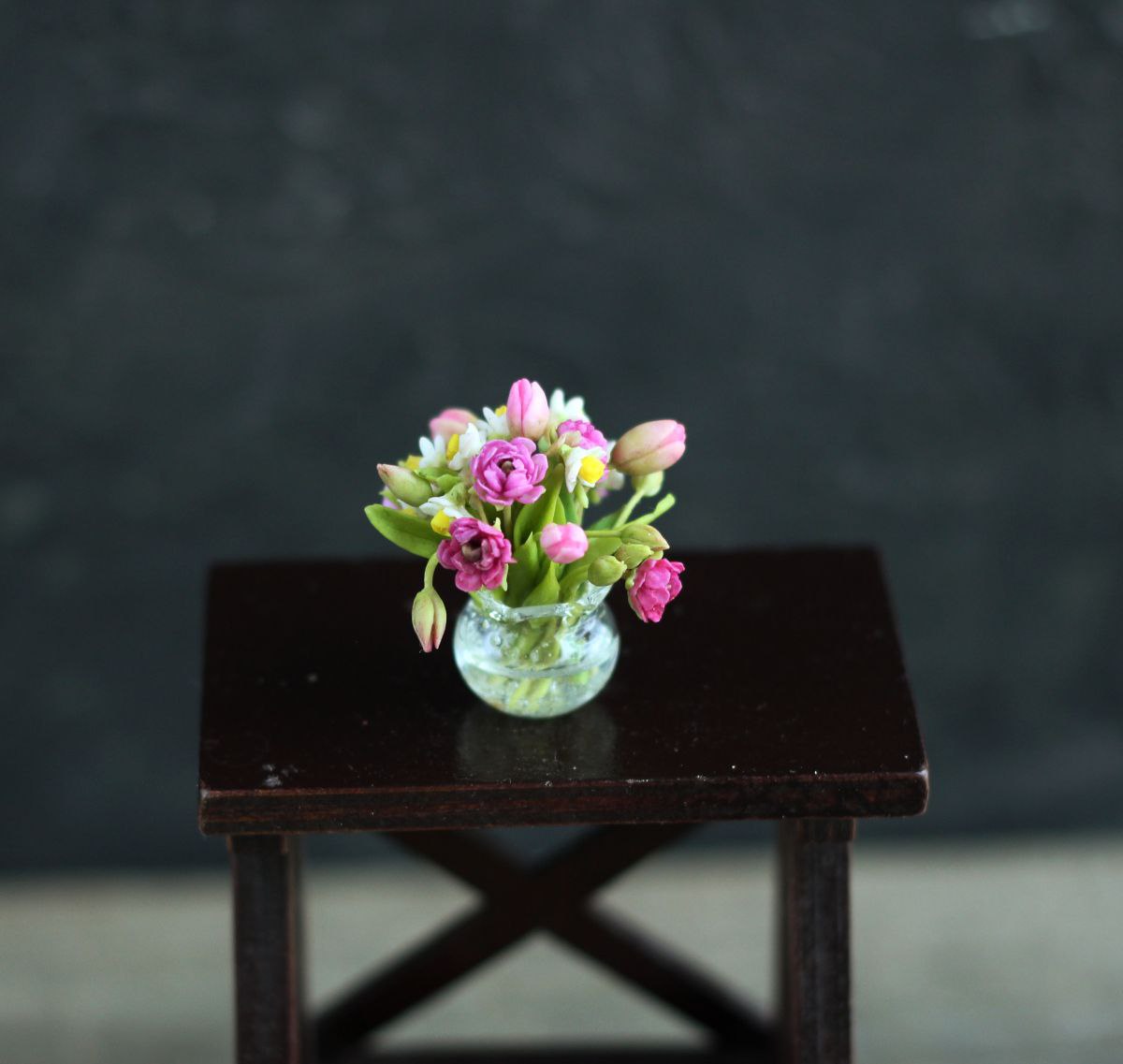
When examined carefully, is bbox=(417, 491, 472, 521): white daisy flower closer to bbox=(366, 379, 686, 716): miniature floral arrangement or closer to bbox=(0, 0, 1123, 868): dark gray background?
bbox=(366, 379, 686, 716): miniature floral arrangement

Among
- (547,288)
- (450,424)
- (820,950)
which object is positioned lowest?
(820,950)

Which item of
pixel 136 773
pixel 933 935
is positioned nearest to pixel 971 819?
pixel 933 935

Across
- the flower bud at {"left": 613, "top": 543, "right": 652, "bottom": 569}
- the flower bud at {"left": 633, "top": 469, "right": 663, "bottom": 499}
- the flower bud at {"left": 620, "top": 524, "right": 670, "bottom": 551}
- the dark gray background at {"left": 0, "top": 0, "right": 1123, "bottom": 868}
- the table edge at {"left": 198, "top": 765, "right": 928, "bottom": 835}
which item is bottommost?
the table edge at {"left": 198, "top": 765, "right": 928, "bottom": 835}

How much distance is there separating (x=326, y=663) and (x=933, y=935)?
4.12ft

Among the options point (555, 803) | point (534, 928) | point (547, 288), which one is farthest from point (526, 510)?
point (547, 288)

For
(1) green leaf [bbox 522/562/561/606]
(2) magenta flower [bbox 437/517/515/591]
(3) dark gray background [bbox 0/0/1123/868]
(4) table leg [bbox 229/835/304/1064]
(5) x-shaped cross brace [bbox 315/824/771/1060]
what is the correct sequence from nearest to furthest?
(2) magenta flower [bbox 437/517/515/591]
(1) green leaf [bbox 522/562/561/606]
(4) table leg [bbox 229/835/304/1064]
(5) x-shaped cross brace [bbox 315/824/771/1060]
(3) dark gray background [bbox 0/0/1123/868]

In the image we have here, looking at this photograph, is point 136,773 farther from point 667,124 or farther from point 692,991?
point 667,124

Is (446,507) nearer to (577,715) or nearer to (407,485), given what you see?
(407,485)

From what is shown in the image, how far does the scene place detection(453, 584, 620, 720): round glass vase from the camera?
1658 millimetres

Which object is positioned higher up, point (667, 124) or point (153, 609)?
point (667, 124)

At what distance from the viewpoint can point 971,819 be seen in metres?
2.87

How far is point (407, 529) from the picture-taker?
64.9 inches

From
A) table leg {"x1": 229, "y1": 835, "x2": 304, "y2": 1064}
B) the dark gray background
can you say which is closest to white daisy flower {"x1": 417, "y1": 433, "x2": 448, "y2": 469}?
table leg {"x1": 229, "y1": 835, "x2": 304, "y2": 1064}

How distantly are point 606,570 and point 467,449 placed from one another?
0.16 metres
